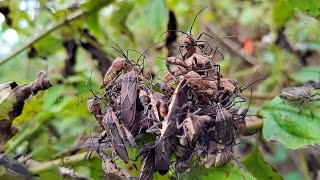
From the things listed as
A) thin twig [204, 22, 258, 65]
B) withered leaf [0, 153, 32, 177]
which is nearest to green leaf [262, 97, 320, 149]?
withered leaf [0, 153, 32, 177]

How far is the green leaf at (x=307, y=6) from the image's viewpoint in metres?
0.95

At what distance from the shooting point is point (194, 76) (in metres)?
0.75

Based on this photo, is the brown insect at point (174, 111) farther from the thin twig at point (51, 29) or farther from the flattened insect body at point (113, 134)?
the thin twig at point (51, 29)

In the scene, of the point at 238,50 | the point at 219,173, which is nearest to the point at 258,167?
the point at 219,173

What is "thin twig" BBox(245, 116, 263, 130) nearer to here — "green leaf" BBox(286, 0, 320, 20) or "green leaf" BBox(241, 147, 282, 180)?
"green leaf" BBox(241, 147, 282, 180)

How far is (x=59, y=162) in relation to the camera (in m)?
1.08

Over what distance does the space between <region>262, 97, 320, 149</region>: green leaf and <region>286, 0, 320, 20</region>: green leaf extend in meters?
0.15

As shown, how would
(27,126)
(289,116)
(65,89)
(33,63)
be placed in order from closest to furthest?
(289,116) → (27,126) → (65,89) → (33,63)

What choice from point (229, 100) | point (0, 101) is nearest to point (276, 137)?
point (229, 100)

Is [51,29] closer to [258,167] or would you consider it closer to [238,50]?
[258,167]

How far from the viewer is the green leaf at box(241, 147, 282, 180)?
1.03 meters

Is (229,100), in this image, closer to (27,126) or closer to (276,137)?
(276,137)

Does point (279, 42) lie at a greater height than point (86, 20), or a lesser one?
lesser

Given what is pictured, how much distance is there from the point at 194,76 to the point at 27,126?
60 cm
